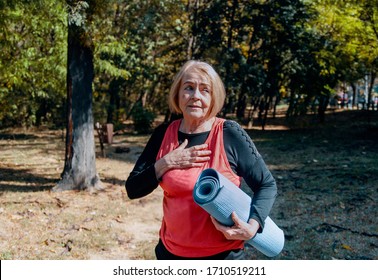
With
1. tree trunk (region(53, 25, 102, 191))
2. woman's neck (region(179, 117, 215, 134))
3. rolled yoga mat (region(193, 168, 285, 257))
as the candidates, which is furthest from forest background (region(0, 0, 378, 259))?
rolled yoga mat (region(193, 168, 285, 257))

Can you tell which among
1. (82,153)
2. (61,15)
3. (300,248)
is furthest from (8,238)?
(61,15)

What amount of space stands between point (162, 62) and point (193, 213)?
810 inches

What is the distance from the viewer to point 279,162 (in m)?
11.6

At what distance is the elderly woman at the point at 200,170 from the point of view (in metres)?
2.04

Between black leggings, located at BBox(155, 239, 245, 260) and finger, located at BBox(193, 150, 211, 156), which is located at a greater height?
finger, located at BBox(193, 150, 211, 156)

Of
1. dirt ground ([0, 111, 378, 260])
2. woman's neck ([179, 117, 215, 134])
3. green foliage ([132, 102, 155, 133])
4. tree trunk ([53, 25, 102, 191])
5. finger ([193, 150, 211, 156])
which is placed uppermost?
woman's neck ([179, 117, 215, 134])

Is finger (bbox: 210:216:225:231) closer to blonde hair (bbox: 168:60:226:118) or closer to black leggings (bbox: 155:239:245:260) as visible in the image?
black leggings (bbox: 155:239:245:260)

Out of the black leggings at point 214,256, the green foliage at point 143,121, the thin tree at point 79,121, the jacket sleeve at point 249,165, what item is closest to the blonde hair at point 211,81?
the jacket sleeve at point 249,165

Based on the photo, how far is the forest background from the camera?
7.75m

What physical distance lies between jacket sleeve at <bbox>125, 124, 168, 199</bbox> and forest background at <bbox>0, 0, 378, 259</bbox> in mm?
3322

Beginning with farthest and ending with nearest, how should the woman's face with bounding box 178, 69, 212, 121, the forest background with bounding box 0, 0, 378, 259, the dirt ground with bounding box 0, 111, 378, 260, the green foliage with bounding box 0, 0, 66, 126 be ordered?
the green foliage with bounding box 0, 0, 66, 126 → the forest background with bounding box 0, 0, 378, 259 → the dirt ground with bounding box 0, 111, 378, 260 → the woman's face with bounding box 178, 69, 212, 121

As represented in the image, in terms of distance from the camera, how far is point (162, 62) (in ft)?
72.5

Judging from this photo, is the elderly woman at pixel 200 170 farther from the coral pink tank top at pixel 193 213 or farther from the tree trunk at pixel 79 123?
the tree trunk at pixel 79 123

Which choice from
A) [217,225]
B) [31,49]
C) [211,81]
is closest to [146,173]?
[217,225]
